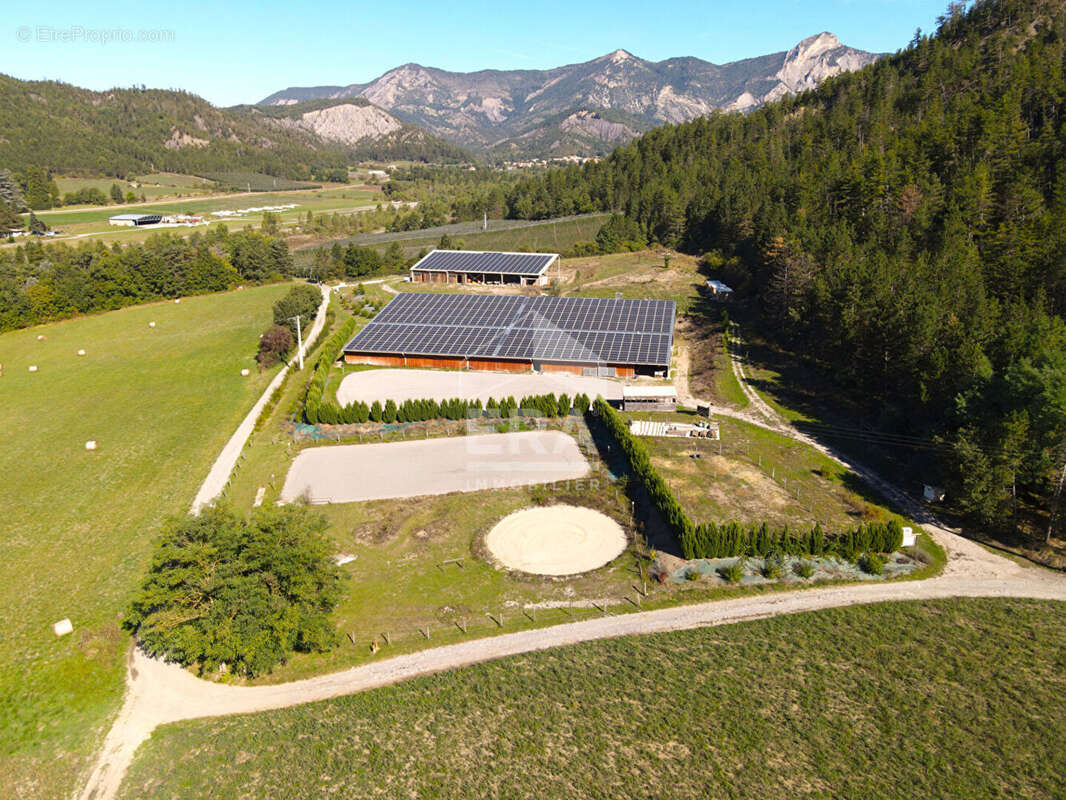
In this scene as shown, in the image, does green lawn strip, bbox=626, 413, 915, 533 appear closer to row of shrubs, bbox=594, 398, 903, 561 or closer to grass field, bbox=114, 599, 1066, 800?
row of shrubs, bbox=594, 398, 903, 561

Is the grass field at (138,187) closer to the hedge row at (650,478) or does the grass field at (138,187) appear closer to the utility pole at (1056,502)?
the hedge row at (650,478)

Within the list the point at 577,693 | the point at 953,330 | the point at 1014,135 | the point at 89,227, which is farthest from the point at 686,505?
the point at 89,227

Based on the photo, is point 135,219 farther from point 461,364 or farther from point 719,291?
point 719,291

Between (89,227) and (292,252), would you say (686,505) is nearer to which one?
(292,252)

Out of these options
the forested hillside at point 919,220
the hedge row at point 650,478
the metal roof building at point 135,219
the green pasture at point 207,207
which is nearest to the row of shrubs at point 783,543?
the hedge row at point 650,478

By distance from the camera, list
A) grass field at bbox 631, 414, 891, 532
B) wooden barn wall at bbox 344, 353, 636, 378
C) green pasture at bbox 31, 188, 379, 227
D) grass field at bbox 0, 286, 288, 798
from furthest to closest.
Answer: green pasture at bbox 31, 188, 379, 227 < wooden barn wall at bbox 344, 353, 636, 378 < grass field at bbox 631, 414, 891, 532 < grass field at bbox 0, 286, 288, 798

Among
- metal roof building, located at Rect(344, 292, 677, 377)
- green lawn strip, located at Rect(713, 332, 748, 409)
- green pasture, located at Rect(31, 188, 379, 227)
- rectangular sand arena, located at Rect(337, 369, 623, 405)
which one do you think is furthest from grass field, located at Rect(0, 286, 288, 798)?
green pasture, located at Rect(31, 188, 379, 227)

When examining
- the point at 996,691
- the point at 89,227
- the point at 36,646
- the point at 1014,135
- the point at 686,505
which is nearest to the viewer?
the point at 996,691
